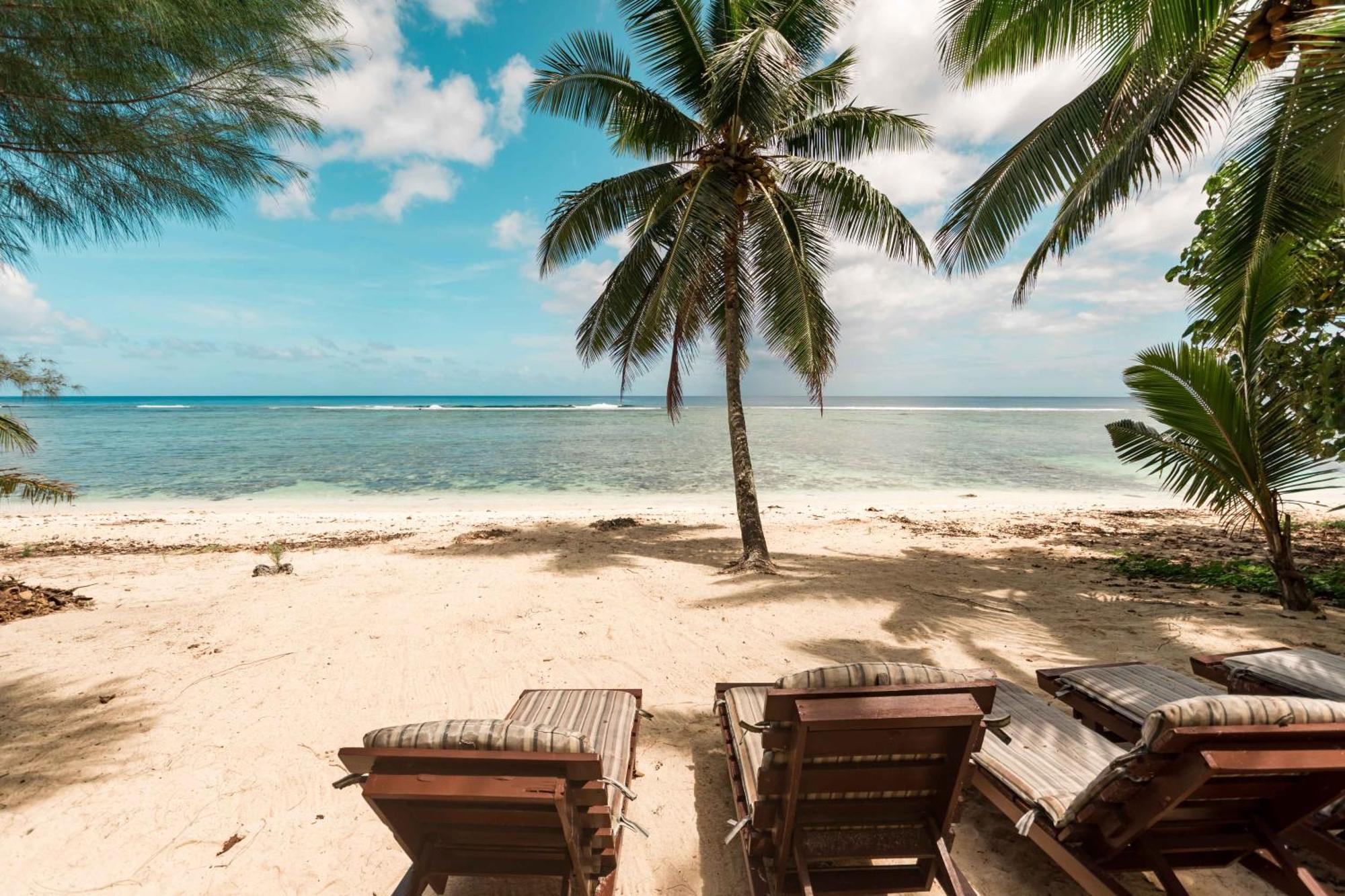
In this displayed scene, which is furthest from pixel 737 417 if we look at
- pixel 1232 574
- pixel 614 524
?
pixel 1232 574

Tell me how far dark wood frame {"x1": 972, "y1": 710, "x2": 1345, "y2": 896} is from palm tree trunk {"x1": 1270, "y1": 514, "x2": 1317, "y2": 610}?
4.60 meters

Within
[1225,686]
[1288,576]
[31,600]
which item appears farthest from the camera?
[31,600]

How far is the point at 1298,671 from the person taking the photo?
297 cm

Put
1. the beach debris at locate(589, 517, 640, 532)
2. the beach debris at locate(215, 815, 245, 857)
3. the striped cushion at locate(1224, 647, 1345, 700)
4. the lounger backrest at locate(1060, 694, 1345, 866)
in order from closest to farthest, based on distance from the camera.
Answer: the lounger backrest at locate(1060, 694, 1345, 866) < the beach debris at locate(215, 815, 245, 857) < the striped cushion at locate(1224, 647, 1345, 700) < the beach debris at locate(589, 517, 640, 532)

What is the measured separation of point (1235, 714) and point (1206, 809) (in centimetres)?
59

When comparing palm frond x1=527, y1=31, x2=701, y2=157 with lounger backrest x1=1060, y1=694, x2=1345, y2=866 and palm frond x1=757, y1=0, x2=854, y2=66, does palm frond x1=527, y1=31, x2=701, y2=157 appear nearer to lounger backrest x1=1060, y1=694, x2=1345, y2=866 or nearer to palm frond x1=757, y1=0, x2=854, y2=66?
palm frond x1=757, y1=0, x2=854, y2=66

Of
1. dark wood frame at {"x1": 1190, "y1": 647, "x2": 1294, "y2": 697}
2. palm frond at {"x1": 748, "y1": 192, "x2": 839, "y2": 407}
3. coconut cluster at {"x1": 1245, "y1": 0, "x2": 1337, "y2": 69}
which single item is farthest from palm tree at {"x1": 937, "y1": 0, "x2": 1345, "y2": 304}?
dark wood frame at {"x1": 1190, "y1": 647, "x2": 1294, "y2": 697}

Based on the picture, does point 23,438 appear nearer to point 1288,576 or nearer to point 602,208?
point 602,208

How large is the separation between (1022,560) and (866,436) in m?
29.5

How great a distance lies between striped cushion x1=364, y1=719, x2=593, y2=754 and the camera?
1.73 m

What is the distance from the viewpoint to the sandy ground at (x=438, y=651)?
8.36 ft

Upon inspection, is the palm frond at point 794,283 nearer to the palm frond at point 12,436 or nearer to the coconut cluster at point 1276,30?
the coconut cluster at point 1276,30

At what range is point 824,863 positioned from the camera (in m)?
2.40

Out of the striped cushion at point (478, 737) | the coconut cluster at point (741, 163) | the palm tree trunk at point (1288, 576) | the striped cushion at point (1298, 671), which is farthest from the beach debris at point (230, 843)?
the palm tree trunk at point (1288, 576)
